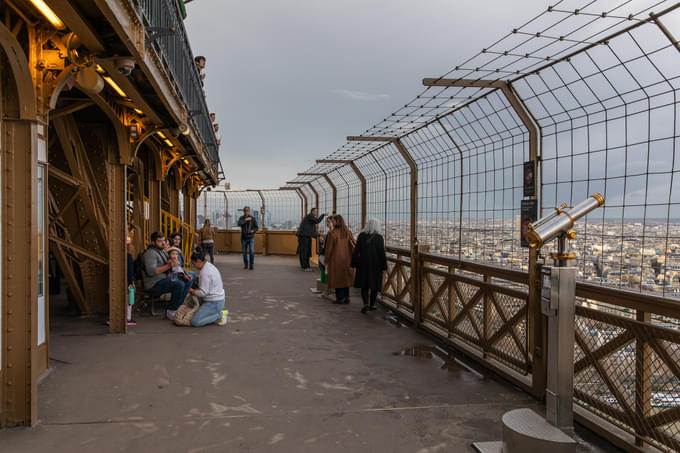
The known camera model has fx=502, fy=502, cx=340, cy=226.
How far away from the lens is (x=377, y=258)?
8.30m

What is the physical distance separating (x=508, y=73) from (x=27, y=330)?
4.53 meters

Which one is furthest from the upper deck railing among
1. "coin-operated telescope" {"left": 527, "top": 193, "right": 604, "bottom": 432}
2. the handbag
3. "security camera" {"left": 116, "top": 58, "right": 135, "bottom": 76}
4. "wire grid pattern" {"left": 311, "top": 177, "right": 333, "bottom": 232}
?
"wire grid pattern" {"left": 311, "top": 177, "right": 333, "bottom": 232}

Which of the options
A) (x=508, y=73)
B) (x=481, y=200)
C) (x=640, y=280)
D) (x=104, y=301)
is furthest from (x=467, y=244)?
(x=104, y=301)

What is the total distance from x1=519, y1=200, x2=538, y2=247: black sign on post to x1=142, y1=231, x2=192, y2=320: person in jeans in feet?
17.9

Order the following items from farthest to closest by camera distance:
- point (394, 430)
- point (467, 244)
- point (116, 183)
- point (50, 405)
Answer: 1. point (116, 183)
2. point (467, 244)
3. point (50, 405)
4. point (394, 430)

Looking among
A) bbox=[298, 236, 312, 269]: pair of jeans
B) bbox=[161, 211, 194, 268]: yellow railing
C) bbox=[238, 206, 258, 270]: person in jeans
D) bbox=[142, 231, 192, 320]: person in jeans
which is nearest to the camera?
bbox=[142, 231, 192, 320]: person in jeans

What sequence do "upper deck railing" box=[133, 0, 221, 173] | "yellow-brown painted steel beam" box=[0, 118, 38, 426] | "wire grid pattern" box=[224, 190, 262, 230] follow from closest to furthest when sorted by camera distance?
"yellow-brown painted steel beam" box=[0, 118, 38, 426] < "upper deck railing" box=[133, 0, 221, 173] < "wire grid pattern" box=[224, 190, 262, 230]

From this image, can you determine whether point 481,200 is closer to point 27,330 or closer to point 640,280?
point 640,280

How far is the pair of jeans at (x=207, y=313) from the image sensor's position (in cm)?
725

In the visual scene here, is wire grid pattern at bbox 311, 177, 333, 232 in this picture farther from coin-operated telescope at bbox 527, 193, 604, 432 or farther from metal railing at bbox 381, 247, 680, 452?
coin-operated telescope at bbox 527, 193, 604, 432

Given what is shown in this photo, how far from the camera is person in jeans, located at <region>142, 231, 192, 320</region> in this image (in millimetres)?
7820

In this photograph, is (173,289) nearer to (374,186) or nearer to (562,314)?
(374,186)

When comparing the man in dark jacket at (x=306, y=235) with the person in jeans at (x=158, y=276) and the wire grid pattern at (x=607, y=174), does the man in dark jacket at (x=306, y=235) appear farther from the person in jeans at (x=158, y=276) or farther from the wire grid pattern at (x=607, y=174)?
the wire grid pattern at (x=607, y=174)

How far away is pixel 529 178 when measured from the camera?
4527 mm
